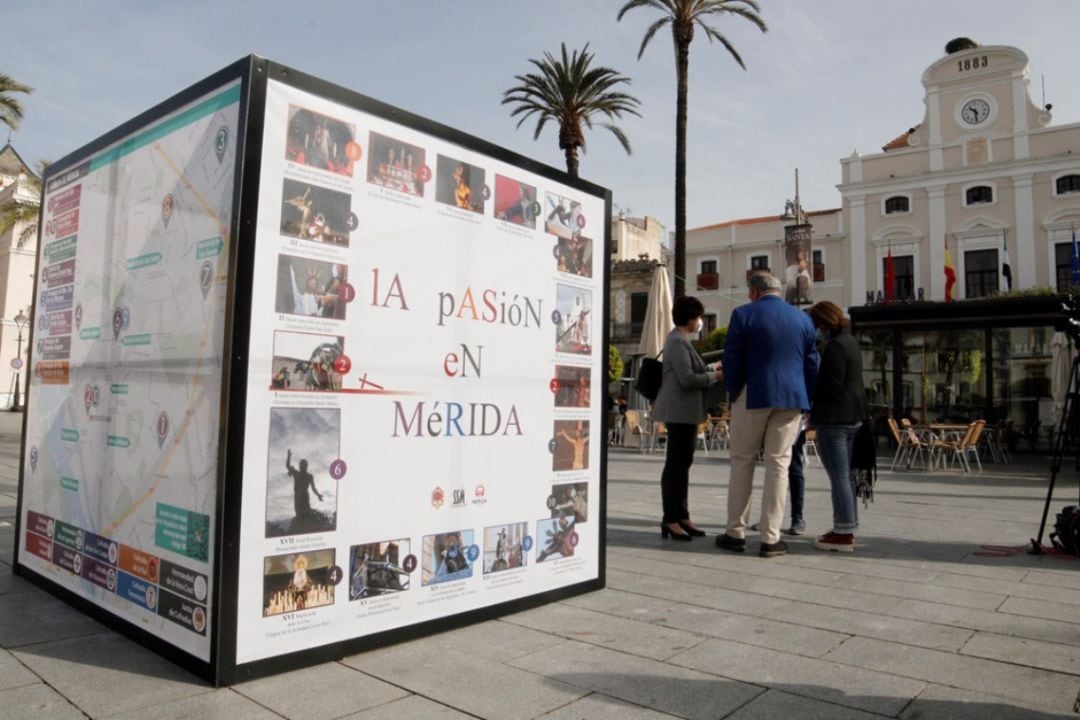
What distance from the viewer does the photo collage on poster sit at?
296 centimetres

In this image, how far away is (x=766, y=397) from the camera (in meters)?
5.20

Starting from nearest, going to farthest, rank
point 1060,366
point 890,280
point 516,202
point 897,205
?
point 516,202 < point 1060,366 < point 890,280 < point 897,205

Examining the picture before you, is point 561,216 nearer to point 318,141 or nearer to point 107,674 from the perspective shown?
point 318,141

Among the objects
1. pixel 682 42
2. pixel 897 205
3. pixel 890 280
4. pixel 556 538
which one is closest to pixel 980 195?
pixel 897 205

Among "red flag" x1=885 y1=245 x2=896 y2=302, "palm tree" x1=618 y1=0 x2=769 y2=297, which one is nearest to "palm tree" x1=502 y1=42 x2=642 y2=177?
"palm tree" x1=618 y1=0 x2=769 y2=297

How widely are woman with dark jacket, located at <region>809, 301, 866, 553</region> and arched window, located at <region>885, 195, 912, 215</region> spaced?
3878 centimetres

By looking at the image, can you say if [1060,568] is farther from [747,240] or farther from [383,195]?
[747,240]

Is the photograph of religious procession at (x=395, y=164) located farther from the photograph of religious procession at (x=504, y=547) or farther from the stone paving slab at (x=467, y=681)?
the stone paving slab at (x=467, y=681)

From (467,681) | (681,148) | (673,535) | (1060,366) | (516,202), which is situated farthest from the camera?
(681,148)

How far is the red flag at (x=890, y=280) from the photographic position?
37.4m

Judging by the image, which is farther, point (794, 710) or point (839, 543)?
point (839, 543)

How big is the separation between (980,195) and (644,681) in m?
42.3

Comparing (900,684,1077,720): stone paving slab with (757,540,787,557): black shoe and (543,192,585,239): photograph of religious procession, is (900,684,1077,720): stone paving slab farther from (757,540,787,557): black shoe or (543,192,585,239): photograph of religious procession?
(543,192,585,239): photograph of religious procession

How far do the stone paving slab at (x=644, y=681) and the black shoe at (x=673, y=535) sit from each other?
273 cm
